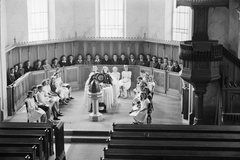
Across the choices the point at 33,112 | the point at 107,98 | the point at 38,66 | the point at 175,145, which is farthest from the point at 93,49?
the point at 175,145

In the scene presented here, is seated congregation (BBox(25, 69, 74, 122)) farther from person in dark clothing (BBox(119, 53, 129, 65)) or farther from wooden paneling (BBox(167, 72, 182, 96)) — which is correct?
wooden paneling (BBox(167, 72, 182, 96))

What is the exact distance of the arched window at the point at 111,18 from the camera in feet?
80.0

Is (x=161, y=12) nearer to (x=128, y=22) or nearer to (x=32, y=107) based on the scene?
(x=128, y=22)

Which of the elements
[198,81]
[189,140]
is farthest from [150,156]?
[198,81]

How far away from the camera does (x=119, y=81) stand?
21156 mm

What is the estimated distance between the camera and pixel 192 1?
596 inches

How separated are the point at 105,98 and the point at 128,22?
6458mm

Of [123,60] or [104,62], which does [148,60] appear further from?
[104,62]

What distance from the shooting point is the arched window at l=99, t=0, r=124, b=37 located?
24391 millimetres

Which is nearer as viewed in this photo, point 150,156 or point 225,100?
point 150,156

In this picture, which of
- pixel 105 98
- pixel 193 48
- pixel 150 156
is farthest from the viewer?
pixel 105 98

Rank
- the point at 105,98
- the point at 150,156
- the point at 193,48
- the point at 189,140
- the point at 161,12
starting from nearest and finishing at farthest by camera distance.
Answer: the point at 150,156 → the point at 189,140 → the point at 193,48 → the point at 105,98 → the point at 161,12

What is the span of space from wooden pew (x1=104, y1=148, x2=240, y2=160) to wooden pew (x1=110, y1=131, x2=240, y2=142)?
1.22 m

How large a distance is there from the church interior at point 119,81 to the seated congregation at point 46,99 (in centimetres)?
4
